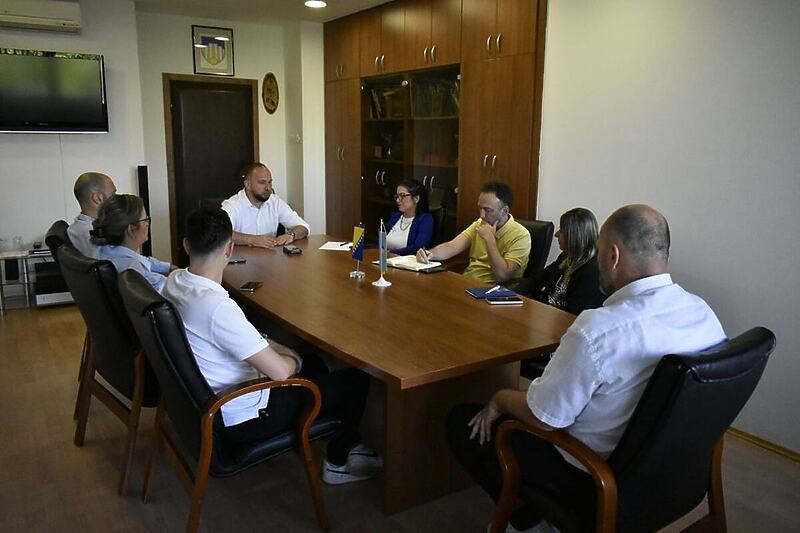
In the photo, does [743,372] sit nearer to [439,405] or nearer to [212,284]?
[439,405]

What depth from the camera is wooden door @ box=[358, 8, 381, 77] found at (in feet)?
18.0

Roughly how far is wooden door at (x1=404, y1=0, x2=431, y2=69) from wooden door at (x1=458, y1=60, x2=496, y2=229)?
1.59ft

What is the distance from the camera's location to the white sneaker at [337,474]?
2580 millimetres

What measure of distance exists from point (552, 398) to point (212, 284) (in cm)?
110

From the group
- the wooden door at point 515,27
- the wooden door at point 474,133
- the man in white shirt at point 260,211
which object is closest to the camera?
the wooden door at point 515,27

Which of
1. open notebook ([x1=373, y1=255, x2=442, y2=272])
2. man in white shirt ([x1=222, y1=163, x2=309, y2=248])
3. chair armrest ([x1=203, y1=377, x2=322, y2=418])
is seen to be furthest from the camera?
man in white shirt ([x1=222, y1=163, x2=309, y2=248])

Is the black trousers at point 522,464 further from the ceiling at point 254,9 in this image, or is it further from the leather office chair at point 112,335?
the ceiling at point 254,9

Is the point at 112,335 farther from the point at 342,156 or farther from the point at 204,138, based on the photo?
the point at 204,138

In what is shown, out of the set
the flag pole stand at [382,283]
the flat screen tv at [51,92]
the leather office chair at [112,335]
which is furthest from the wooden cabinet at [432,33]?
the leather office chair at [112,335]

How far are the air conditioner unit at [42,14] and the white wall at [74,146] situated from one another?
0.47ft

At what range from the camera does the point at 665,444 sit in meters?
1.53

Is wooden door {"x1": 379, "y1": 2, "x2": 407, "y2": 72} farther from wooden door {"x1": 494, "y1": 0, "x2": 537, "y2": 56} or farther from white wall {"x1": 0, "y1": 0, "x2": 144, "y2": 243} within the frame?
white wall {"x1": 0, "y1": 0, "x2": 144, "y2": 243}

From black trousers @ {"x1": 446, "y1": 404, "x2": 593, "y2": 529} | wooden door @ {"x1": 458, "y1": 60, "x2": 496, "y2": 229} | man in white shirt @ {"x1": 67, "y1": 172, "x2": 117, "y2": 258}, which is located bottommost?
black trousers @ {"x1": 446, "y1": 404, "x2": 593, "y2": 529}

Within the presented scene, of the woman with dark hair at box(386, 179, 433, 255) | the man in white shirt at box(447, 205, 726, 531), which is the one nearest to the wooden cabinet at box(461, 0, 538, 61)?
the woman with dark hair at box(386, 179, 433, 255)
